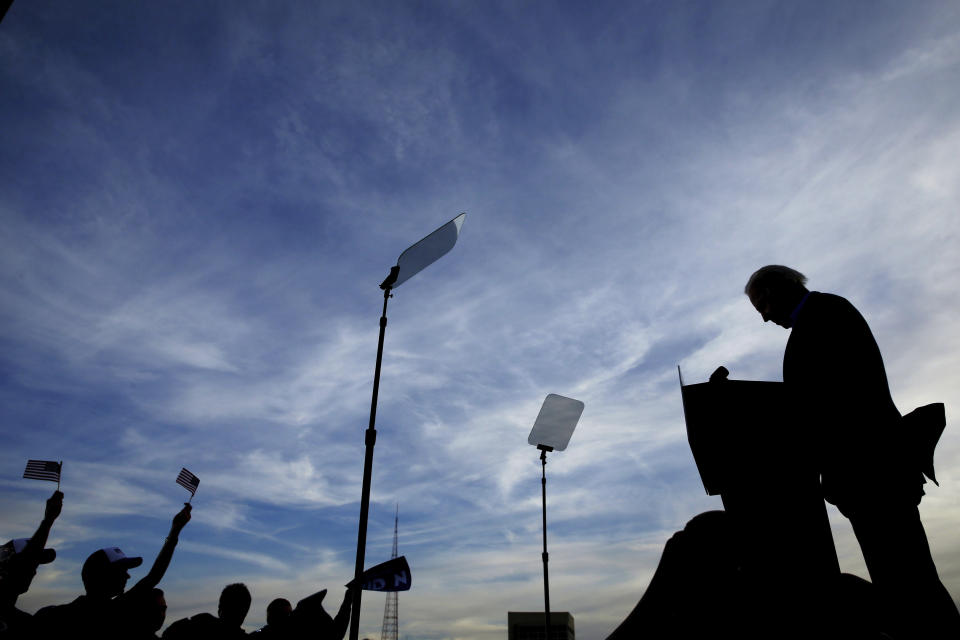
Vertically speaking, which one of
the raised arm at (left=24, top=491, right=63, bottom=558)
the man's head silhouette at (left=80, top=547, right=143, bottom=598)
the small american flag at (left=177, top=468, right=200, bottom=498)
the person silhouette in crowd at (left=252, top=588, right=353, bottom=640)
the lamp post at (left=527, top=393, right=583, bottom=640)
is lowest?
the person silhouette in crowd at (left=252, top=588, right=353, bottom=640)

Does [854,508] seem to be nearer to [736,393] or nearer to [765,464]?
[765,464]

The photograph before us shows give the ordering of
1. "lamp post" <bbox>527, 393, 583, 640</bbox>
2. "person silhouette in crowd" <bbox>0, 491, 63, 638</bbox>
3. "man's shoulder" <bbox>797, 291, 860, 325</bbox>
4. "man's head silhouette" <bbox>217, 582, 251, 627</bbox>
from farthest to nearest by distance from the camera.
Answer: "lamp post" <bbox>527, 393, 583, 640</bbox>
"man's head silhouette" <bbox>217, 582, 251, 627</bbox>
"person silhouette in crowd" <bbox>0, 491, 63, 638</bbox>
"man's shoulder" <bbox>797, 291, 860, 325</bbox>

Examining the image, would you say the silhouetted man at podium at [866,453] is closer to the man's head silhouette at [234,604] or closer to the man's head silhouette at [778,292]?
the man's head silhouette at [778,292]

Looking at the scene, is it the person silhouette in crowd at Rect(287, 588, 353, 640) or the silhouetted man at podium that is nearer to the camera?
the silhouetted man at podium

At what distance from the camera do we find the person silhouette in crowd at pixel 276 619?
4316 mm

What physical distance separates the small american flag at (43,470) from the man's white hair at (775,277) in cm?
762

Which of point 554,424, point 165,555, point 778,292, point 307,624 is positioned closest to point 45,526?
point 165,555

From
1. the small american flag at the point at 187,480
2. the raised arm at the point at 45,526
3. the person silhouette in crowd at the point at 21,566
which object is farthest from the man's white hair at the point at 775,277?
the small american flag at the point at 187,480

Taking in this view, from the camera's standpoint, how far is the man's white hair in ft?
8.45

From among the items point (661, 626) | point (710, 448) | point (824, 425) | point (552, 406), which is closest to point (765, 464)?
point (710, 448)

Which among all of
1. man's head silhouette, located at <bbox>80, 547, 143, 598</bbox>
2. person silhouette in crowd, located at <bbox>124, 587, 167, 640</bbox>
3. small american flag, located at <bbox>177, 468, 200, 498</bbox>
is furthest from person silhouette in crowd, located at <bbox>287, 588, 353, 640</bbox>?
small american flag, located at <bbox>177, 468, 200, 498</bbox>

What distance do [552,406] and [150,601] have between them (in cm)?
713

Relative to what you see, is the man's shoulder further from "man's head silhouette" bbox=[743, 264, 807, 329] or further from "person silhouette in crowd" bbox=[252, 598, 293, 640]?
"person silhouette in crowd" bbox=[252, 598, 293, 640]

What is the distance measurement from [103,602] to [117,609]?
0.11 m
